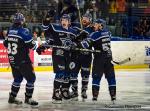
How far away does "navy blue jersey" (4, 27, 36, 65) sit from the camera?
36.6 ft

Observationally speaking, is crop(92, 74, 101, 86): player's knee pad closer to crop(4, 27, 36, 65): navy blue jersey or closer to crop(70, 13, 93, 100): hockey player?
crop(70, 13, 93, 100): hockey player

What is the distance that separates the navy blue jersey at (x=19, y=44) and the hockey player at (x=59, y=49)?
1.72ft

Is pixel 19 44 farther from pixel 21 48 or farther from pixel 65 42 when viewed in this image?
pixel 65 42

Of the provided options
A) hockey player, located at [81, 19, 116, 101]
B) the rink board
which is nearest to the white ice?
hockey player, located at [81, 19, 116, 101]

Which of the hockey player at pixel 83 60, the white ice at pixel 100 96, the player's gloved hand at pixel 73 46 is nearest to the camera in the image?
the white ice at pixel 100 96

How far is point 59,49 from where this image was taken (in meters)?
11.6

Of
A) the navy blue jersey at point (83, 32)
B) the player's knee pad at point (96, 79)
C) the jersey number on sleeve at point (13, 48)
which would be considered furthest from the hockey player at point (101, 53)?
Result: the jersey number on sleeve at point (13, 48)

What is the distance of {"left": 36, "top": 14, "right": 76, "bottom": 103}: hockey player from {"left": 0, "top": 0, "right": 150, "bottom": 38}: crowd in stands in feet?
36.4

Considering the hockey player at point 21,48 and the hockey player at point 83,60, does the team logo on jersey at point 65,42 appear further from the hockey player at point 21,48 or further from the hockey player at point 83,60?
the hockey player at point 21,48

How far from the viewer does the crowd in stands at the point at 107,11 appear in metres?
23.4

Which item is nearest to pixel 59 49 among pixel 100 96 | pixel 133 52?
pixel 100 96

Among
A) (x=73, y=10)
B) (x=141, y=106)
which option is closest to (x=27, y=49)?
(x=141, y=106)

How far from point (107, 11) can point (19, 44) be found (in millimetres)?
14486

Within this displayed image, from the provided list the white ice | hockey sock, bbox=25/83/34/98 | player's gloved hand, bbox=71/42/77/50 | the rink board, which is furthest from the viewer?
the rink board
